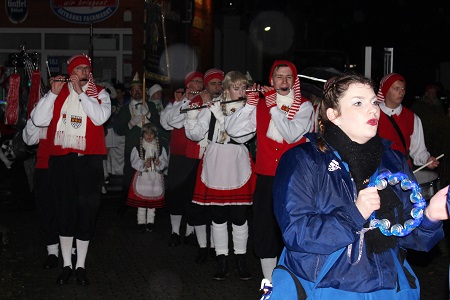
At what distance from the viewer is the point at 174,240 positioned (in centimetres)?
1118

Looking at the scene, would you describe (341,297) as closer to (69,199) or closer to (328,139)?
(328,139)

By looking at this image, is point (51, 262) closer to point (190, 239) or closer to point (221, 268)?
point (221, 268)

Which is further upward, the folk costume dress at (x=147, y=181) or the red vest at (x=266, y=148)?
the red vest at (x=266, y=148)

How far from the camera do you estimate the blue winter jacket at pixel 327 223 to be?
4.04 m

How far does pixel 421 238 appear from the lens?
4281mm

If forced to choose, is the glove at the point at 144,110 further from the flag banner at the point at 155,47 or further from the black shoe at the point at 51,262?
the black shoe at the point at 51,262

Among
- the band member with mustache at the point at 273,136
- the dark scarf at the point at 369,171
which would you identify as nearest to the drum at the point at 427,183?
the band member with mustache at the point at 273,136

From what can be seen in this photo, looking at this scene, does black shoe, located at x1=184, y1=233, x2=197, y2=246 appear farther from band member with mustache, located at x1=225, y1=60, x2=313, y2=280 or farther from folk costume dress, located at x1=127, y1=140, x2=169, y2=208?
band member with mustache, located at x1=225, y1=60, x2=313, y2=280

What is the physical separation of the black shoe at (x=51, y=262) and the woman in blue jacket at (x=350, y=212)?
575 centimetres

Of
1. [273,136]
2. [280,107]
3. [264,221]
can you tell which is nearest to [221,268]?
[264,221]

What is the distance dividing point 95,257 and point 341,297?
6.44 metres

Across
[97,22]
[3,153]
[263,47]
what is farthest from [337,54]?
[3,153]

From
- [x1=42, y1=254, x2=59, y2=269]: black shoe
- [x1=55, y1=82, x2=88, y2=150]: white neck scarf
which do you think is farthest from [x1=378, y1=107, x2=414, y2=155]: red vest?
[x1=42, y1=254, x2=59, y2=269]: black shoe

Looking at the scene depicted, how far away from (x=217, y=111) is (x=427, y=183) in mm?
2350
